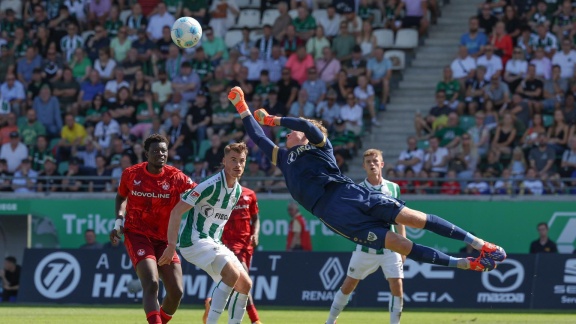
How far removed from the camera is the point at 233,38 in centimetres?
2858

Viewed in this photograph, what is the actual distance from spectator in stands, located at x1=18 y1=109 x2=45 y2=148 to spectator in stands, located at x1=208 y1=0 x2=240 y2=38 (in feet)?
15.9

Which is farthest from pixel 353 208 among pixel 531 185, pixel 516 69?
pixel 516 69

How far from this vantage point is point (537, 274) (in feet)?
71.0

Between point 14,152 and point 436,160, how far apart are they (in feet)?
31.4

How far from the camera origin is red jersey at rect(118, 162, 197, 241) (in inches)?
530

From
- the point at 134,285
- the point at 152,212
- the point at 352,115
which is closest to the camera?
the point at 152,212

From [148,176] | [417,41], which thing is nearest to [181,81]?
[417,41]

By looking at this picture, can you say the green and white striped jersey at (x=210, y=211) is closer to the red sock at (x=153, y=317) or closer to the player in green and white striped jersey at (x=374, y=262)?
the red sock at (x=153, y=317)

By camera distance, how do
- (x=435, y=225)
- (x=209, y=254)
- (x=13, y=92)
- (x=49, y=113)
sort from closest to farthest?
1. (x=435, y=225)
2. (x=209, y=254)
3. (x=49, y=113)
4. (x=13, y=92)

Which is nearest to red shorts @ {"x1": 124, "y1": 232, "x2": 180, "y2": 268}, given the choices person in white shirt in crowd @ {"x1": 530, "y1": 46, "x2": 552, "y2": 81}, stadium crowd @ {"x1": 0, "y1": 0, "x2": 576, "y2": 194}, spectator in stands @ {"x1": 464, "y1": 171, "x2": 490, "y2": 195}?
stadium crowd @ {"x1": 0, "y1": 0, "x2": 576, "y2": 194}

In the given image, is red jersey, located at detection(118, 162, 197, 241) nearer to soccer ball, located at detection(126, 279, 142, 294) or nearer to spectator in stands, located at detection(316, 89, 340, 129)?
soccer ball, located at detection(126, 279, 142, 294)

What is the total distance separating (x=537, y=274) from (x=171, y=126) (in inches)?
355

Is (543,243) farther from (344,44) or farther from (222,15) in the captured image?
(222,15)

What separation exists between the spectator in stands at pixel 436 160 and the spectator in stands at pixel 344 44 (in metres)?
3.76
